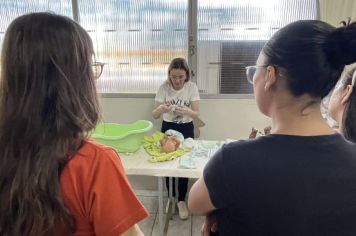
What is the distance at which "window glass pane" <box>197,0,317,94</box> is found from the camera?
293 centimetres

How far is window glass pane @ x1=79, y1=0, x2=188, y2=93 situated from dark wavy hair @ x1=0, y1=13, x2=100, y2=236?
2.34 metres

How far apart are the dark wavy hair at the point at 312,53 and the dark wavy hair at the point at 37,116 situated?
1.60 feet

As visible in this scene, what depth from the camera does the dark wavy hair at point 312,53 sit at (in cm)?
73

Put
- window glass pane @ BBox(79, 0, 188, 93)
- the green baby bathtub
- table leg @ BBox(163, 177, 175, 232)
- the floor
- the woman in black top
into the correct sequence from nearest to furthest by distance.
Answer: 1. the woman in black top
2. the green baby bathtub
3. the floor
4. table leg @ BBox(163, 177, 175, 232)
5. window glass pane @ BBox(79, 0, 188, 93)

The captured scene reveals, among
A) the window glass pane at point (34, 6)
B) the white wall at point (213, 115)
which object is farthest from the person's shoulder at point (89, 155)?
the window glass pane at point (34, 6)

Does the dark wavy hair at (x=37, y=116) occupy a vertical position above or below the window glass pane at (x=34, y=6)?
below

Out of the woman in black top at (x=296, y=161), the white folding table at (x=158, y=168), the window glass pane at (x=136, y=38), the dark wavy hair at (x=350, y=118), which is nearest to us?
the woman in black top at (x=296, y=161)

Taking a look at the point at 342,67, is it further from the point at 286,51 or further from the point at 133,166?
the point at 133,166

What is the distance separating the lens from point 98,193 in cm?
79

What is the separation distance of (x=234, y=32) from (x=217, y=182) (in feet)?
8.17

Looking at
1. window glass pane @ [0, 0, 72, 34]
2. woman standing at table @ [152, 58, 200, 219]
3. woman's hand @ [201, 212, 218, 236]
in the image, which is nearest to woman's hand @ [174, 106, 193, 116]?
woman standing at table @ [152, 58, 200, 219]

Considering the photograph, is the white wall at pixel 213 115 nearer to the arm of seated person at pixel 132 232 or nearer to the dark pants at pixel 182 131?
the dark pants at pixel 182 131

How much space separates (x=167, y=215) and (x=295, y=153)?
218 centimetres

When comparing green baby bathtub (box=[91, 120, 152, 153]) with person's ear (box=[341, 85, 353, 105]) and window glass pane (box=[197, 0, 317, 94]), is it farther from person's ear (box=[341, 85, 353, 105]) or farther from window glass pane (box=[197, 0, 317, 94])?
person's ear (box=[341, 85, 353, 105])
